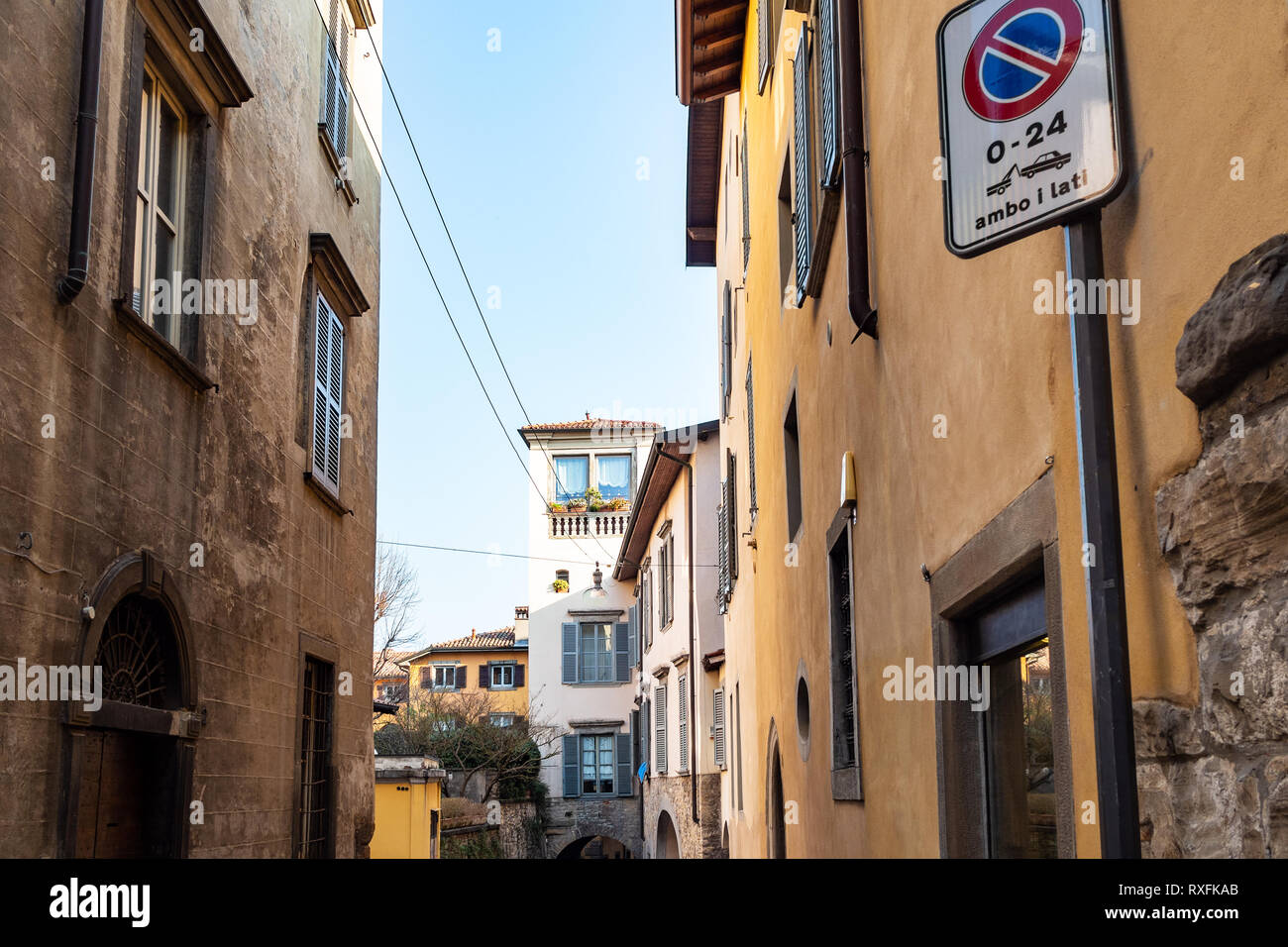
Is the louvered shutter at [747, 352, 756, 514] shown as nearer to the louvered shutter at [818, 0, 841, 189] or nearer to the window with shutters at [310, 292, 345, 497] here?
the window with shutters at [310, 292, 345, 497]

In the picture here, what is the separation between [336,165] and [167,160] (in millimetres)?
4218

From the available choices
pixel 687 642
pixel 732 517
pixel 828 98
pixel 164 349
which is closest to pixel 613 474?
pixel 687 642

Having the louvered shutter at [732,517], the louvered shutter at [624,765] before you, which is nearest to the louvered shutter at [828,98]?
the louvered shutter at [732,517]

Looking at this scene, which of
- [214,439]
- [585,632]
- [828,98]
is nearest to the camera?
[828,98]

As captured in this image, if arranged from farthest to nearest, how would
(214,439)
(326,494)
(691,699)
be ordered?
(691,699) < (326,494) < (214,439)

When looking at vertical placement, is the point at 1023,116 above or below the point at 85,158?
below

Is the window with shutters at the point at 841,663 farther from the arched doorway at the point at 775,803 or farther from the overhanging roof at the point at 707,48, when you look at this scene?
the overhanging roof at the point at 707,48

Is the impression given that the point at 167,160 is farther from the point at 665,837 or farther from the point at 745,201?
the point at 665,837

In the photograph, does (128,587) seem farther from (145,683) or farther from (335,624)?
(335,624)

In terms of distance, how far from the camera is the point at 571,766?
3578 cm

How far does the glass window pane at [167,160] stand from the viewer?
7.62 metres

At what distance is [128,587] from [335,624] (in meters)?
5.14

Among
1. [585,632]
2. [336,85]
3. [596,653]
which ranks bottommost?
[596,653]
